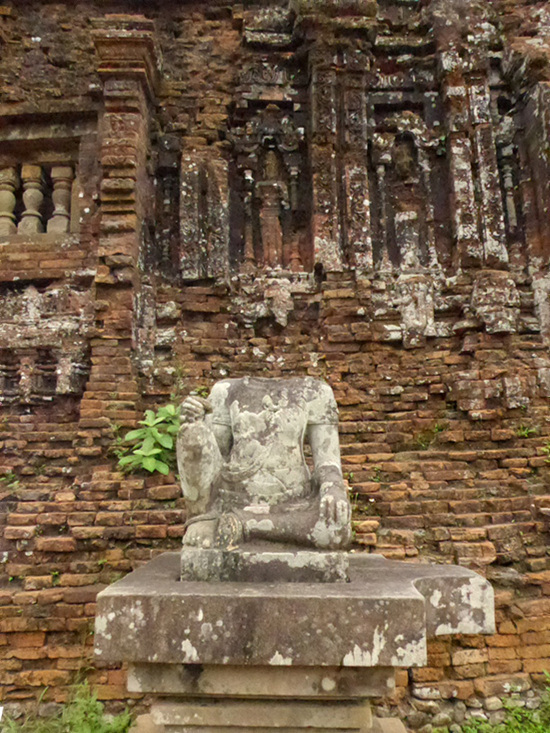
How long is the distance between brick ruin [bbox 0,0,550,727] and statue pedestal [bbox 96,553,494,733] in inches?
77.3

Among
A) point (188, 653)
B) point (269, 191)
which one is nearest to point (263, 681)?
point (188, 653)

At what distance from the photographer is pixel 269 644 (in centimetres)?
207

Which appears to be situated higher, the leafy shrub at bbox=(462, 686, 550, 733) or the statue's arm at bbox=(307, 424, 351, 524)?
the statue's arm at bbox=(307, 424, 351, 524)

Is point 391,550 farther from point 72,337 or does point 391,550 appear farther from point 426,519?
point 72,337

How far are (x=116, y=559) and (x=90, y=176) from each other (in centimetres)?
430

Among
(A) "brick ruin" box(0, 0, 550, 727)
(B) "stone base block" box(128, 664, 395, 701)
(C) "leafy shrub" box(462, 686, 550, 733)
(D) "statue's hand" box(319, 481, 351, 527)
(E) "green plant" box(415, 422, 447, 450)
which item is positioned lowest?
(C) "leafy shrub" box(462, 686, 550, 733)

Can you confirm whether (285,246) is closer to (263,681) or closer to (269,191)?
(269,191)

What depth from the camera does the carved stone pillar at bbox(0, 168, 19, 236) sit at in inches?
242

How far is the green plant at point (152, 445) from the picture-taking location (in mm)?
4574

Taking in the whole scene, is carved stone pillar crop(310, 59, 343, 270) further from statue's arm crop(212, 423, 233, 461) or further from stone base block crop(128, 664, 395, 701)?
stone base block crop(128, 664, 395, 701)

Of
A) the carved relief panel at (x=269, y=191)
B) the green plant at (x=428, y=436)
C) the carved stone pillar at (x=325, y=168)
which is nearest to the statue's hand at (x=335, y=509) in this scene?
the green plant at (x=428, y=436)

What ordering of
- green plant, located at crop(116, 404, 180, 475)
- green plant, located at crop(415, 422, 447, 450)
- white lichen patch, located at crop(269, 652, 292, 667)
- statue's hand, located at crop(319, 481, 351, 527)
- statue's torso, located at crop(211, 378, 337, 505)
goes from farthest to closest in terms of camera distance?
green plant, located at crop(415, 422, 447, 450)
green plant, located at crop(116, 404, 180, 475)
statue's torso, located at crop(211, 378, 337, 505)
statue's hand, located at crop(319, 481, 351, 527)
white lichen patch, located at crop(269, 652, 292, 667)

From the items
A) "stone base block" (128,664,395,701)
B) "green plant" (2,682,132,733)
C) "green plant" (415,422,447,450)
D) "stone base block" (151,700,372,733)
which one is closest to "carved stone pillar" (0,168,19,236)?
"green plant" (2,682,132,733)

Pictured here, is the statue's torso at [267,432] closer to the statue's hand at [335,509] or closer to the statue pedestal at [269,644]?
the statue's hand at [335,509]
